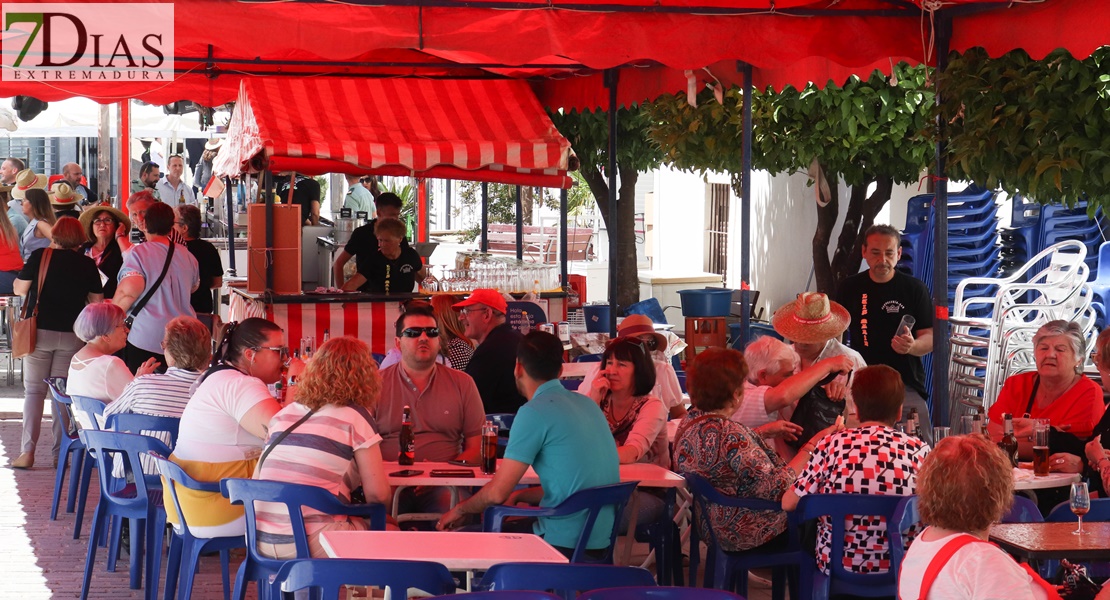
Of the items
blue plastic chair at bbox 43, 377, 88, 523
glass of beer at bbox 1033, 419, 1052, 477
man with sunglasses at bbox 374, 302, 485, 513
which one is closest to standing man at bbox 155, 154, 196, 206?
blue plastic chair at bbox 43, 377, 88, 523

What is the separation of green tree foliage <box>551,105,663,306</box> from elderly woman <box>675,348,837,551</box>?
509cm

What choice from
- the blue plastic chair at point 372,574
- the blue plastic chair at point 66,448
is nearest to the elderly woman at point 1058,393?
the blue plastic chair at point 372,574

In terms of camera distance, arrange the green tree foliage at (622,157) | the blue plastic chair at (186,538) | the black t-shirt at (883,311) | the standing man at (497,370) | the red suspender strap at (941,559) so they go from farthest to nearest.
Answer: the green tree foliage at (622,157) < the black t-shirt at (883,311) < the standing man at (497,370) < the blue plastic chair at (186,538) < the red suspender strap at (941,559)

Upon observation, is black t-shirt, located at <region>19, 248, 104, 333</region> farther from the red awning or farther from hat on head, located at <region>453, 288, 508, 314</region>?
hat on head, located at <region>453, 288, 508, 314</region>

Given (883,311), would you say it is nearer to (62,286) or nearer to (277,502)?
(277,502)

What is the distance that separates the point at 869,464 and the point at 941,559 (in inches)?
52.6

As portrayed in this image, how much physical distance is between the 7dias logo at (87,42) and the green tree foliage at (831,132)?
402 centimetres

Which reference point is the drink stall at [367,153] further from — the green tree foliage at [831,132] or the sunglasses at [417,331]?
the sunglasses at [417,331]

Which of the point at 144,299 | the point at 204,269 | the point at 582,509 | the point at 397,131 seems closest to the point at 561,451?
the point at 582,509

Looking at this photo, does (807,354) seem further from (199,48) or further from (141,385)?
(199,48)

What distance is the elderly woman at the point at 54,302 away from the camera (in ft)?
27.5

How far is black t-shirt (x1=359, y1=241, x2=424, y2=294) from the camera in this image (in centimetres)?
1024

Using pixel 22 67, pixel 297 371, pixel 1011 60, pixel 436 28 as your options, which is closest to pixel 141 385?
pixel 297 371

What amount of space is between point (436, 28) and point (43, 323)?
12.5 feet
